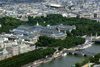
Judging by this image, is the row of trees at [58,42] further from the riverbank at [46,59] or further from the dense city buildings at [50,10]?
the dense city buildings at [50,10]

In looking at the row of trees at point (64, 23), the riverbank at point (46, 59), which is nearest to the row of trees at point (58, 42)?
the riverbank at point (46, 59)

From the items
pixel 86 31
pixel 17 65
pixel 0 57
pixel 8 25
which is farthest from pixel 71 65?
pixel 8 25

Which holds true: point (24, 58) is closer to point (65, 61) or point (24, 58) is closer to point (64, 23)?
point (65, 61)

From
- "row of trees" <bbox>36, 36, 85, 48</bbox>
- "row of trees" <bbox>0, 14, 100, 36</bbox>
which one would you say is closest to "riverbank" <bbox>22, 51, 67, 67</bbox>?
"row of trees" <bbox>36, 36, 85, 48</bbox>

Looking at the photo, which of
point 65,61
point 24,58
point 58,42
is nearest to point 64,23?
point 58,42

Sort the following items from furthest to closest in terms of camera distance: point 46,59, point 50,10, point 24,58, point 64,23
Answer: point 50,10 < point 64,23 < point 46,59 < point 24,58
